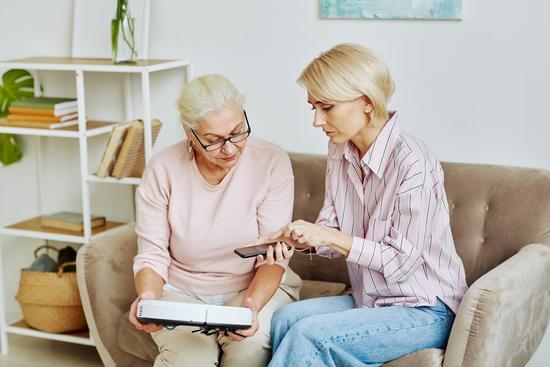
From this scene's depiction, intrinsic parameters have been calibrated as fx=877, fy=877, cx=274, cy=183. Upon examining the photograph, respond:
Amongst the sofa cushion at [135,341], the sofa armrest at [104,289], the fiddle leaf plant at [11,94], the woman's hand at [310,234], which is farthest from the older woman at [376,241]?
the fiddle leaf plant at [11,94]

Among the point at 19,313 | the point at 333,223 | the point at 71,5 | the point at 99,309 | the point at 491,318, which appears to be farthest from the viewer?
the point at 19,313

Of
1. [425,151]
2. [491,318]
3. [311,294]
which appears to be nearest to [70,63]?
[311,294]

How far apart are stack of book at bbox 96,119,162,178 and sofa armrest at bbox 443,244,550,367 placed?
140cm

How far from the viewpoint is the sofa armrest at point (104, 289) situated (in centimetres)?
266

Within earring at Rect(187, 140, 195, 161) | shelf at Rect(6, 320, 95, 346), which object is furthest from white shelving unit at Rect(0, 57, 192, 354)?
earring at Rect(187, 140, 195, 161)

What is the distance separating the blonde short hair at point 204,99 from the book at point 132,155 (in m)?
0.75

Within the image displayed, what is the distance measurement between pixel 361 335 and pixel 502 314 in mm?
354

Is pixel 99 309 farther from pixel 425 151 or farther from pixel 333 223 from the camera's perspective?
pixel 425 151

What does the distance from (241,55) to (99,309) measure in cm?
108

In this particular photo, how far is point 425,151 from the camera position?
2262mm

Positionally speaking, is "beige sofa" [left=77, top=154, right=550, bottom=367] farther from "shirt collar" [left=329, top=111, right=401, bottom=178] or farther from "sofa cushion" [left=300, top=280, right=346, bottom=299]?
"shirt collar" [left=329, top=111, right=401, bottom=178]

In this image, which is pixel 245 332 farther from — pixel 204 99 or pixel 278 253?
pixel 204 99

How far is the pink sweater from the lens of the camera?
2.47 m

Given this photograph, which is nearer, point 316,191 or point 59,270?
point 316,191
